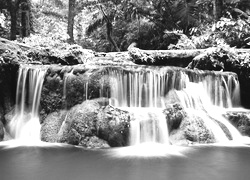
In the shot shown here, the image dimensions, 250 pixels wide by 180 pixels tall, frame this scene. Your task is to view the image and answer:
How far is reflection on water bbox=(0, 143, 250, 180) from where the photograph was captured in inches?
183

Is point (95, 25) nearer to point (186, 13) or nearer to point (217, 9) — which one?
point (186, 13)

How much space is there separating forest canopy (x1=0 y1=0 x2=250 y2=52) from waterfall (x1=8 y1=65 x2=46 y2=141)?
7.23 meters

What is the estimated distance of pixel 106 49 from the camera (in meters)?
20.1

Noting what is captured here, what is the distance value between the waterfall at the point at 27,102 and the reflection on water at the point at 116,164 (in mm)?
1558

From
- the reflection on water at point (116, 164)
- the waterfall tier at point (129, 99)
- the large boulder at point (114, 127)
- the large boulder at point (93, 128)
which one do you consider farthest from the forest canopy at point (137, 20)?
the reflection on water at point (116, 164)

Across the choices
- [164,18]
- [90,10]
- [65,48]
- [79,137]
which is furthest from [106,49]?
[79,137]

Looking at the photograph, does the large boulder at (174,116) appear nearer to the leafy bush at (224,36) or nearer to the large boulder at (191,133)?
the large boulder at (191,133)

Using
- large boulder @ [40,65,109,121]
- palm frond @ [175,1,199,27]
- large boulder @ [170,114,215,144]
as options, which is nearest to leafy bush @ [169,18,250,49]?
palm frond @ [175,1,199,27]

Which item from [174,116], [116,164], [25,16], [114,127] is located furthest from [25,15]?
[116,164]

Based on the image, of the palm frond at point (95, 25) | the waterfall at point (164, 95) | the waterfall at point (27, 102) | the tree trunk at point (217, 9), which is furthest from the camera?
the palm frond at point (95, 25)

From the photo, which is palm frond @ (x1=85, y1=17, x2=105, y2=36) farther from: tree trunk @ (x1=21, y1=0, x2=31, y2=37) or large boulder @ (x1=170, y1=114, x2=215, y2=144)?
large boulder @ (x1=170, y1=114, x2=215, y2=144)

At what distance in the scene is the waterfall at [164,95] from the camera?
6.91m

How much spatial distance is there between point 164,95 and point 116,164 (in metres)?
4.01

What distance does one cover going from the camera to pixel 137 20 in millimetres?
18562
